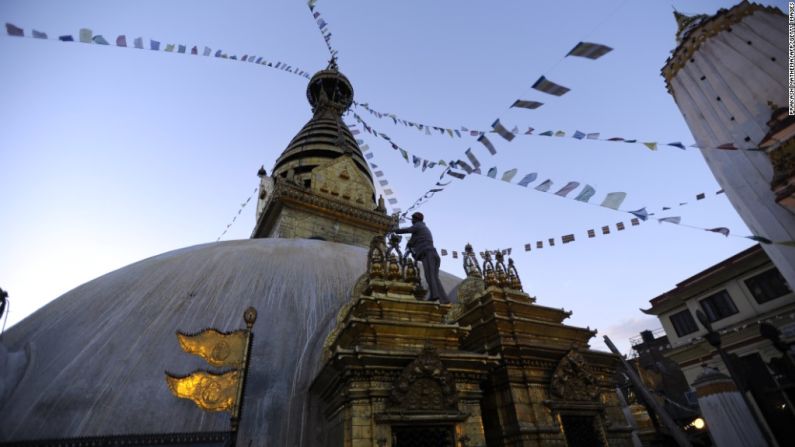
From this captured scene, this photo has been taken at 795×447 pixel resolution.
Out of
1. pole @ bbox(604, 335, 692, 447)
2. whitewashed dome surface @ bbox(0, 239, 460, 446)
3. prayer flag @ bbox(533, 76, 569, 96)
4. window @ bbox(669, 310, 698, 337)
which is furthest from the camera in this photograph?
window @ bbox(669, 310, 698, 337)

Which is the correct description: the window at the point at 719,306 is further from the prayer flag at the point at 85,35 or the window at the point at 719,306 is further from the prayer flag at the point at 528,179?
the prayer flag at the point at 85,35

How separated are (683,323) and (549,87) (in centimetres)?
1986

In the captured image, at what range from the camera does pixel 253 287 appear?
720 cm

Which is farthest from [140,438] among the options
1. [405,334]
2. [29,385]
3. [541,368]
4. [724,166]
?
[724,166]

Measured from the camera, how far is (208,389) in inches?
163

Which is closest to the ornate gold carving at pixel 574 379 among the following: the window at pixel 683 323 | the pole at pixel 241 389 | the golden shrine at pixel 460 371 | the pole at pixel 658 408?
the golden shrine at pixel 460 371

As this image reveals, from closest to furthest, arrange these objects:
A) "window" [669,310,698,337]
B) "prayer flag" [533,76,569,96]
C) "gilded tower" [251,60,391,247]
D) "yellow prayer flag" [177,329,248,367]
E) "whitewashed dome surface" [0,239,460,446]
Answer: "yellow prayer flag" [177,329,248,367] < "whitewashed dome surface" [0,239,460,446] < "prayer flag" [533,76,569,96] < "gilded tower" [251,60,391,247] < "window" [669,310,698,337]

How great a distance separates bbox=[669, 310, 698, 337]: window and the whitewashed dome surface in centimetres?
2019

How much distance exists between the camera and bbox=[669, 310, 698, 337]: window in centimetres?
1953

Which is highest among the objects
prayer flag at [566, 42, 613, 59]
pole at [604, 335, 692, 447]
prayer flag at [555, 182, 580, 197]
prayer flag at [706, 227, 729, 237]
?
prayer flag at [566, 42, 613, 59]

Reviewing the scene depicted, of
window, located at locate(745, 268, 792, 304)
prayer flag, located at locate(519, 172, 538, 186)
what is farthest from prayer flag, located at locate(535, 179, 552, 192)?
window, located at locate(745, 268, 792, 304)

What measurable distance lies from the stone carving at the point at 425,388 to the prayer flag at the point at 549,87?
5060 millimetres

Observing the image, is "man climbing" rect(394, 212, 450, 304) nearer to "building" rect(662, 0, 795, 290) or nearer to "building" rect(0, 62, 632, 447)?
"building" rect(0, 62, 632, 447)

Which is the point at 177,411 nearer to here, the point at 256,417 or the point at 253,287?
the point at 256,417
